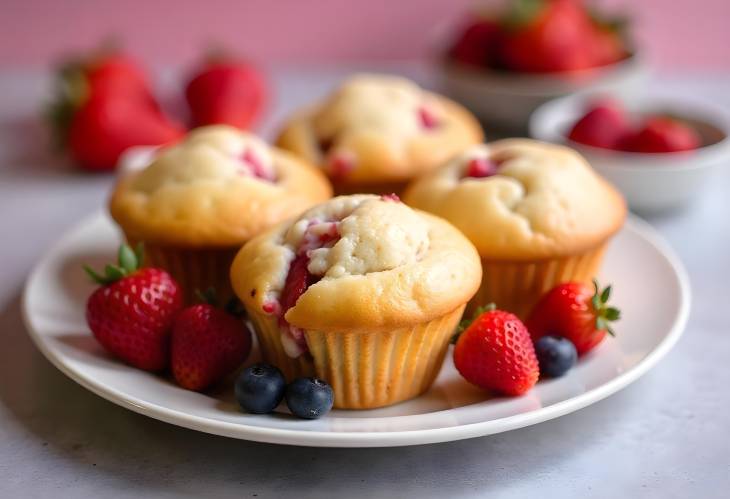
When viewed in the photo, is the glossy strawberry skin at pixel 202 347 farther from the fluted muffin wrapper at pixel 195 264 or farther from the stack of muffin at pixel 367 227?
the fluted muffin wrapper at pixel 195 264

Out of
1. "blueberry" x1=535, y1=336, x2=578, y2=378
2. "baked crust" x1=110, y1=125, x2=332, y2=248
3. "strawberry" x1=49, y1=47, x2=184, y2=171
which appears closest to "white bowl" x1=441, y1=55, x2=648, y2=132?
"strawberry" x1=49, y1=47, x2=184, y2=171

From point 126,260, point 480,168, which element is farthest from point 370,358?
point 480,168

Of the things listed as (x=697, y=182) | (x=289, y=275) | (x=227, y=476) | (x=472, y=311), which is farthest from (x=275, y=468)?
(x=697, y=182)

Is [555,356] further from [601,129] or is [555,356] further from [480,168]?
[601,129]

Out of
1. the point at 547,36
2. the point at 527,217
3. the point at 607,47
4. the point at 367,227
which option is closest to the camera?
the point at 367,227

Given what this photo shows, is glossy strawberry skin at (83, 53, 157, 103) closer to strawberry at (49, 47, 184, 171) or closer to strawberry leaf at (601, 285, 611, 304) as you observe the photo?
strawberry at (49, 47, 184, 171)

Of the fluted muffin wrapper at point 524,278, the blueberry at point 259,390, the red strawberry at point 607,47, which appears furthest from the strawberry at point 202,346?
the red strawberry at point 607,47
